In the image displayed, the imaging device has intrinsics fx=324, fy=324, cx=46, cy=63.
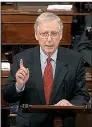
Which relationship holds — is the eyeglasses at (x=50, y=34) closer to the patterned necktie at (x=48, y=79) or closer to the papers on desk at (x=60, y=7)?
the patterned necktie at (x=48, y=79)

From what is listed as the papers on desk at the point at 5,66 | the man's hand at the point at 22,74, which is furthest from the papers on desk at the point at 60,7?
the man's hand at the point at 22,74

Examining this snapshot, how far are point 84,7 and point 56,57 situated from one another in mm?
663

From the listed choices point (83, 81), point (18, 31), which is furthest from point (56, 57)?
point (18, 31)

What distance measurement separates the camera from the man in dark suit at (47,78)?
1382 millimetres

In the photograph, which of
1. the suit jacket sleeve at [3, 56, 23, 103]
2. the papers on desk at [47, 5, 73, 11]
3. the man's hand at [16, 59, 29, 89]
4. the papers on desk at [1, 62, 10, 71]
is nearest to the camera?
the man's hand at [16, 59, 29, 89]

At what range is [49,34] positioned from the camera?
1.40 metres

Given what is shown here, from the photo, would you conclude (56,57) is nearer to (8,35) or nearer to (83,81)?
(83,81)

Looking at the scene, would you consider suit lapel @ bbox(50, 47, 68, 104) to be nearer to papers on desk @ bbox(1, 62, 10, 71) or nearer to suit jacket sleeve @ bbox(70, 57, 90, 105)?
suit jacket sleeve @ bbox(70, 57, 90, 105)

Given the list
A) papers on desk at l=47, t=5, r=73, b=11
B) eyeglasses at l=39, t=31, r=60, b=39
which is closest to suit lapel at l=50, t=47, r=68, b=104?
eyeglasses at l=39, t=31, r=60, b=39

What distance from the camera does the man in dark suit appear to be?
1.38 meters

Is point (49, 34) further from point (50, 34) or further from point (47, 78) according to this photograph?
point (47, 78)

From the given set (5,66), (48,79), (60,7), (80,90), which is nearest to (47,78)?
(48,79)

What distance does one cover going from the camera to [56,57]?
1.48 m

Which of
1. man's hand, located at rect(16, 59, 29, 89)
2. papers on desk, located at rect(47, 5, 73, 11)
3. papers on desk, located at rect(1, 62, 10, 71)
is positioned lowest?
papers on desk, located at rect(1, 62, 10, 71)
